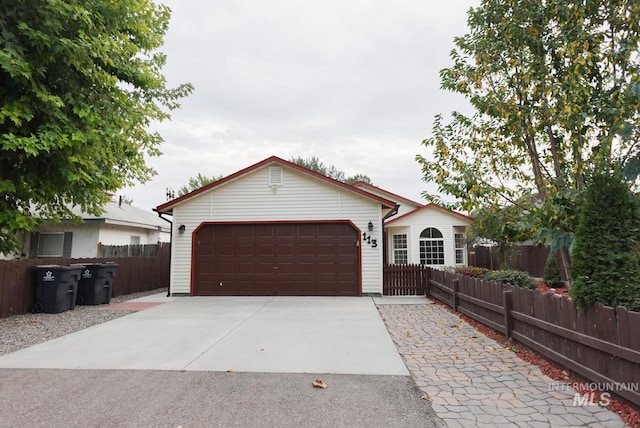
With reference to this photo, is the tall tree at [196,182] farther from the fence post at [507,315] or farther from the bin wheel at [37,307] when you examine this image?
the fence post at [507,315]

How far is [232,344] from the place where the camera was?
5.37m

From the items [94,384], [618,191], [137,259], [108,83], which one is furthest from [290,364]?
[137,259]

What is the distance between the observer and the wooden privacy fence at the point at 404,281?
10852mm

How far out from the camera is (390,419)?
2996 mm

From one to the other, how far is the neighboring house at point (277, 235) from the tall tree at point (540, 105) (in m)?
4.28

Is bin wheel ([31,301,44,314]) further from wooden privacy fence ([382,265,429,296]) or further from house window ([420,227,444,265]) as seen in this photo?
house window ([420,227,444,265])

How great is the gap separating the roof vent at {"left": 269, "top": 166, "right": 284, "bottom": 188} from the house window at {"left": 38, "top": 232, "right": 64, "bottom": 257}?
9.69m

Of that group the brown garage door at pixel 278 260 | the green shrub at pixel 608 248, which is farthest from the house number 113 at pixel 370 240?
the green shrub at pixel 608 248

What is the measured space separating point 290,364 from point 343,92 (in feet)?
37.4

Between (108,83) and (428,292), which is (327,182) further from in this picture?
(108,83)

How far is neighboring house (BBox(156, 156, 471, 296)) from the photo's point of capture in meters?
10.9

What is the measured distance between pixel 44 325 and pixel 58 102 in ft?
14.7

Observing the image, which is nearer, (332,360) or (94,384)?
(94,384)

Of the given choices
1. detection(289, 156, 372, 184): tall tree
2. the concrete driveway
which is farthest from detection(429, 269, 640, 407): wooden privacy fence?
detection(289, 156, 372, 184): tall tree
